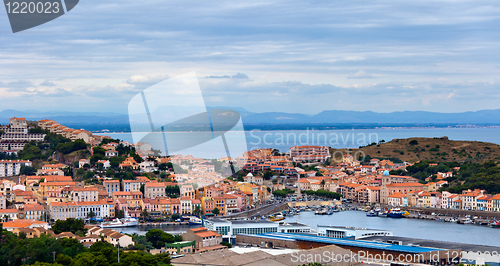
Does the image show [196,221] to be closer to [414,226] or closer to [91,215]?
[91,215]

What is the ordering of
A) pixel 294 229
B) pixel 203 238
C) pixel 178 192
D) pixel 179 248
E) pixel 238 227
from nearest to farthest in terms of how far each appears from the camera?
pixel 179 248 → pixel 203 238 → pixel 238 227 → pixel 294 229 → pixel 178 192

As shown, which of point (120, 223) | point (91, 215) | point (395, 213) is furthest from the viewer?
point (395, 213)

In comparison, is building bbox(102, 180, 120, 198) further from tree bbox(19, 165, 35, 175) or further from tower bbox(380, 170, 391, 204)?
tower bbox(380, 170, 391, 204)

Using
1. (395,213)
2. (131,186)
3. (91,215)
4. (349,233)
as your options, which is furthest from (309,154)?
(349,233)

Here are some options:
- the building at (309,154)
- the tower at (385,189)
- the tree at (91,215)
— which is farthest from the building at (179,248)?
the building at (309,154)

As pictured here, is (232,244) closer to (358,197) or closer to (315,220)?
(315,220)

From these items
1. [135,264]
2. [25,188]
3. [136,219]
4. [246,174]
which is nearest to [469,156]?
[246,174]

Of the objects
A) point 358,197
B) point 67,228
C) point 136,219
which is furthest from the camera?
point 358,197
